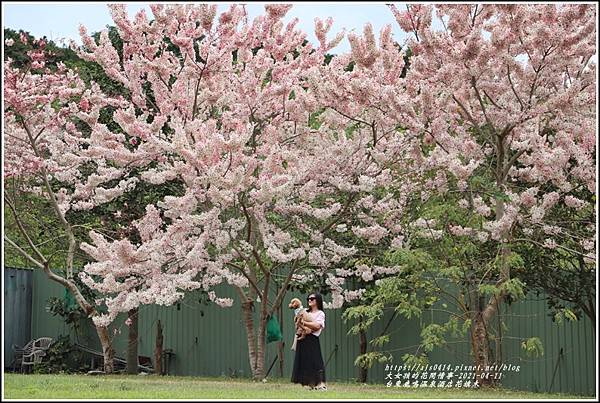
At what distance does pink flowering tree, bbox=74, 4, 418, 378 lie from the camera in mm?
10688

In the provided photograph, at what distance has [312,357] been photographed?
10219 mm

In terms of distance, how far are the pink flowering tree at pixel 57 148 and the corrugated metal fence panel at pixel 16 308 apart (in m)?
4.07

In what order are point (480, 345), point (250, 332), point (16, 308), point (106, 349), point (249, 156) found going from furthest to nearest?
point (16, 308) < point (106, 349) < point (250, 332) < point (480, 345) < point (249, 156)

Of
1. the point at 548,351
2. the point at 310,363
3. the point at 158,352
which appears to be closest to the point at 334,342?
the point at 158,352

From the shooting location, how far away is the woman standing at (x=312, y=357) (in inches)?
402

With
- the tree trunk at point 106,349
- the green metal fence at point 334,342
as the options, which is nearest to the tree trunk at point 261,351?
the green metal fence at point 334,342

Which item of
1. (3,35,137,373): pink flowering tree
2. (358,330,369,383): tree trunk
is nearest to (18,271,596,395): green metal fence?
(358,330,369,383): tree trunk

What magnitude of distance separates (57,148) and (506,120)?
6.47 metres

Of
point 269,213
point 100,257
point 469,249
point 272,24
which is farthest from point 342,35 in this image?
point 100,257

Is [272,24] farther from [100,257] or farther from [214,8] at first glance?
[100,257]

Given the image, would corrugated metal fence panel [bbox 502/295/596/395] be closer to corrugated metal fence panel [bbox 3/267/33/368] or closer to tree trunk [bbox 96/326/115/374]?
tree trunk [bbox 96/326/115/374]

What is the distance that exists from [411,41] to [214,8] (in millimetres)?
2677

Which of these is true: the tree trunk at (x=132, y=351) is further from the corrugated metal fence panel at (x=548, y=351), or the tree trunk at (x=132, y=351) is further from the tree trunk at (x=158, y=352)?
the corrugated metal fence panel at (x=548, y=351)

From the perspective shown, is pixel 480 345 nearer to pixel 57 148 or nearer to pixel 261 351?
pixel 261 351
